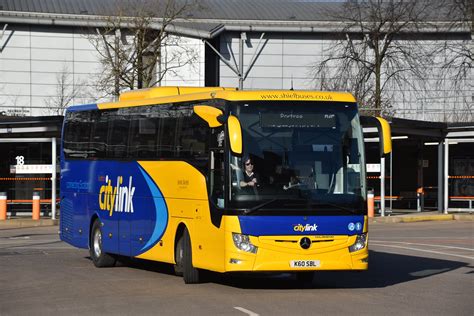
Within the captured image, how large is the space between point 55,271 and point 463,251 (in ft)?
34.9

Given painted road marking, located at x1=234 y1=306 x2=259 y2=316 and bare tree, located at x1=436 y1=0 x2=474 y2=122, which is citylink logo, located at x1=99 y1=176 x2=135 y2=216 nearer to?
painted road marking, located at x1=234 y1=306 x2=259 y2=316

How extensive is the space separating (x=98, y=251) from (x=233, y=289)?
218 inches

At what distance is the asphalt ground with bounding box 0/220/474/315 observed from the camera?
14.0 meters

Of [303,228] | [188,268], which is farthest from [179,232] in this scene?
[303,228]

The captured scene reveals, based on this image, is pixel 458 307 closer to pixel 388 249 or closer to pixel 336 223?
pixel 336 223

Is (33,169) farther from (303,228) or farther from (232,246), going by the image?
(303,228)

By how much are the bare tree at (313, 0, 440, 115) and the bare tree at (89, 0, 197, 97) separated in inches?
333

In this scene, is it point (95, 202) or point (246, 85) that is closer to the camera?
point (95, 202)

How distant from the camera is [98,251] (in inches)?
845

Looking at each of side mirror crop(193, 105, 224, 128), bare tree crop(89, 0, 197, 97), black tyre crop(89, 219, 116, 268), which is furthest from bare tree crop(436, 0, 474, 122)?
side mirror crop(193, 105, 224, 128)

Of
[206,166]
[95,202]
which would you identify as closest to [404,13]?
[95,202]

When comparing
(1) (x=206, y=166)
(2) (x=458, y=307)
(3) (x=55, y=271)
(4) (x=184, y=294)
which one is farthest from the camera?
(3) (x=55, y=271)

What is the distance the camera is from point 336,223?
1619 cm

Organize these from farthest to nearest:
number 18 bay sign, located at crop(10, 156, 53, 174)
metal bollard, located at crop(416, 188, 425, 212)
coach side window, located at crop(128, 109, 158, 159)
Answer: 1. metal bollard, located at crop(416, 188, 425, 212)
2. number 18 bay sign, located at crop(10, 156, 53, 174)
3. coach side window, located at crop(128, 109, 158, 159)
